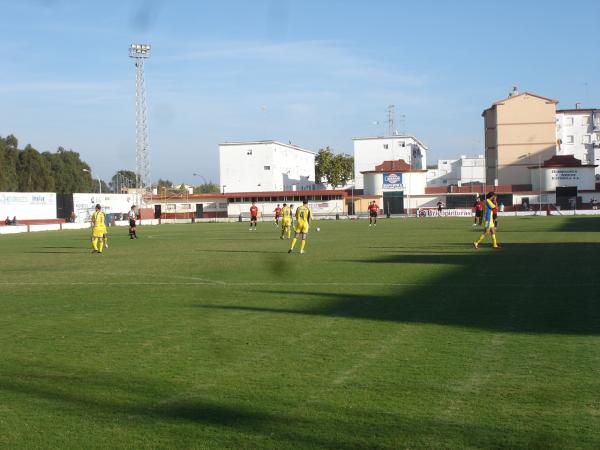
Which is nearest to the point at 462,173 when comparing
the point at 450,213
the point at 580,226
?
the point at 450,213

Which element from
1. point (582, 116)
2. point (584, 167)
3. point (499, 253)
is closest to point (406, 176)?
point (584, 167)

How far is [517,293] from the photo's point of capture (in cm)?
1403

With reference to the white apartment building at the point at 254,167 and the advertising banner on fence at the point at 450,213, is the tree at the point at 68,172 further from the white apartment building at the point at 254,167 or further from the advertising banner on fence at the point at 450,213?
the advertising banner on fence at the point at 450,213

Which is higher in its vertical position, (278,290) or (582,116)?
(582,116)

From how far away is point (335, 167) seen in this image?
128500mm

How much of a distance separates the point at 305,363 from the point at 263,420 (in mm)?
2119

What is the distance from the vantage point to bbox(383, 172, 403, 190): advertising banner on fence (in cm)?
9294

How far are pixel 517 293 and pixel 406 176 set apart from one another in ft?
262

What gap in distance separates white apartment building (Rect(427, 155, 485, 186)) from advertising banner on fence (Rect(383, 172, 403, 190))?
2324cm

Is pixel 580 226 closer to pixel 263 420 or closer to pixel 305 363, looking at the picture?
pixel 305 363

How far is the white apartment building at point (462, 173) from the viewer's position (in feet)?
392

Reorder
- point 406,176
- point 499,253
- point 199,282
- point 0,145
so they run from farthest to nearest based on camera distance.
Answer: point 0,145, point 406,176, point 499,253, point 199,282

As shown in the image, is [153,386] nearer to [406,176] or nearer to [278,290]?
[278,290]

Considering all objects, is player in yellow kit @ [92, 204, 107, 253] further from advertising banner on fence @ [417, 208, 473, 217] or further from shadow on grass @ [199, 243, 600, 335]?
advertising banner on fence @ [417, 208, 473, 217]
